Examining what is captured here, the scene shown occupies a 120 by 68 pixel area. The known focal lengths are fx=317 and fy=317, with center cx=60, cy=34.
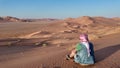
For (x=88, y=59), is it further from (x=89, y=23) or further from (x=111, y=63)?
(x=89, y=23)

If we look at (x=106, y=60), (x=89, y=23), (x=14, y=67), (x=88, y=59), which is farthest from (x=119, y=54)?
(x=89, y=23)

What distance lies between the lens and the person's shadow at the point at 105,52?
13712 mm

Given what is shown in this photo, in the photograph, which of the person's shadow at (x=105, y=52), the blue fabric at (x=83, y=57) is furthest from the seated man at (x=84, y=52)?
the person's shadow at (x=105, y=52)

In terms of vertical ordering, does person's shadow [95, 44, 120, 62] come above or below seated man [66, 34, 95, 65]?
below

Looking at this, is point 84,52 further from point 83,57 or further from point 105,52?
point 105,52

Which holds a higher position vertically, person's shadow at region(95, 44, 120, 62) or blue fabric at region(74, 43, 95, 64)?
blue fabric at region(74, 43, 95, 64)

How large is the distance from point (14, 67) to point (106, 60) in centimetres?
387

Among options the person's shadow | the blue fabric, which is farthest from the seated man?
the person's shadow

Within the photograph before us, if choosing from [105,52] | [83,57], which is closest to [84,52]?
[83,57]

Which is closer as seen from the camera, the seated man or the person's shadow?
the seated man

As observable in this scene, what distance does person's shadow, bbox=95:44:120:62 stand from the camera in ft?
45.0

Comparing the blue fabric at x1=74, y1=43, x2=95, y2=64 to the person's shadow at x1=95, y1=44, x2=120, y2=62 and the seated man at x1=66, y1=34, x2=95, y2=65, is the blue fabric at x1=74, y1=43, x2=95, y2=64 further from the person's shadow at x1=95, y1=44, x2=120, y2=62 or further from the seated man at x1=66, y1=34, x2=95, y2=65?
the person's shadow at x1=95, y1=44, x2=120, y2=62

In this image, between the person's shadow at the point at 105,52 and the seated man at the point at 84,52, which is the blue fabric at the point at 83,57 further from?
the person's shadow at the point at 105,52

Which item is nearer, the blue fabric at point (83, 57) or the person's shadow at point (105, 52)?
the blue fabric at point (83, 57)
